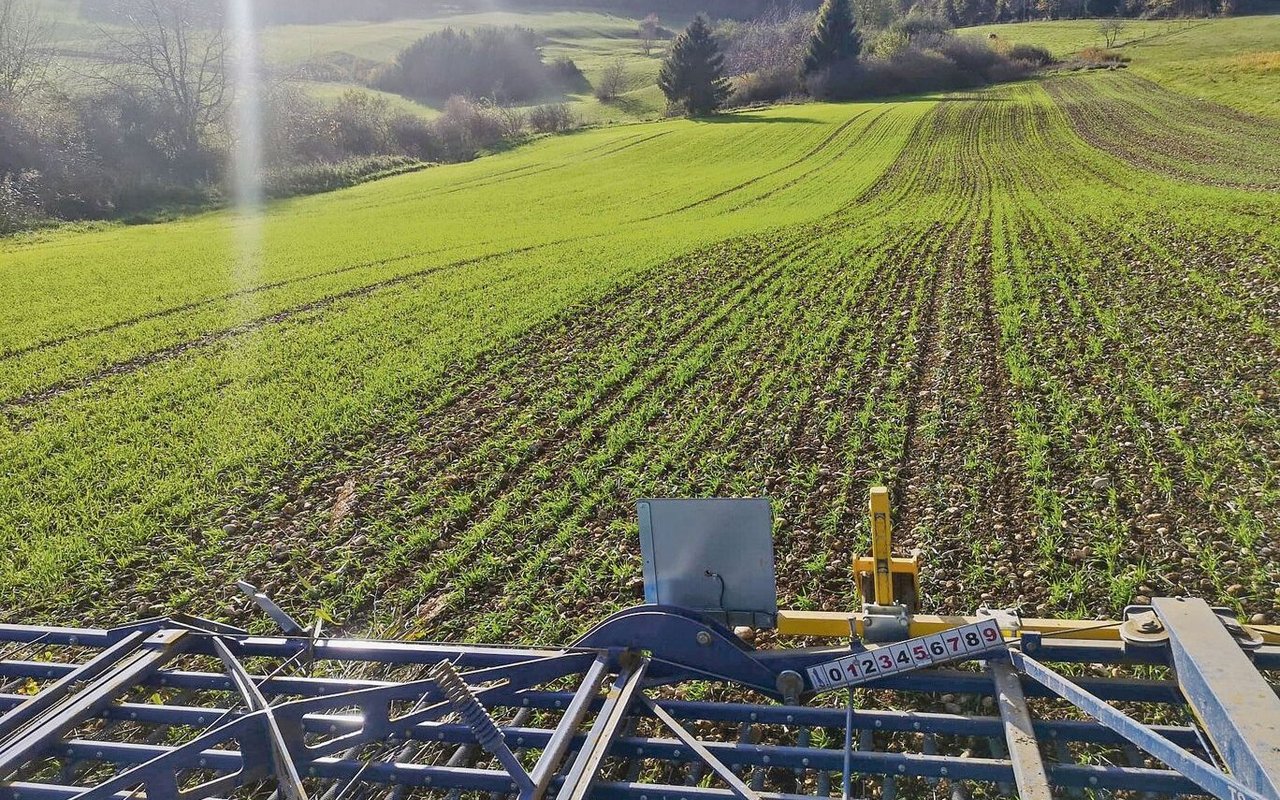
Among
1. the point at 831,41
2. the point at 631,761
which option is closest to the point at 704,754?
the point at 631,761

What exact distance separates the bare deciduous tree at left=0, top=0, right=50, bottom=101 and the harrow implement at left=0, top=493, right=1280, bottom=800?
2096 inches

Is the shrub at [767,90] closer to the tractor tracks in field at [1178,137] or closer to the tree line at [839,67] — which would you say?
the tree line at [839,67]

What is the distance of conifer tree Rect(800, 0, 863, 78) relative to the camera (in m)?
75.4

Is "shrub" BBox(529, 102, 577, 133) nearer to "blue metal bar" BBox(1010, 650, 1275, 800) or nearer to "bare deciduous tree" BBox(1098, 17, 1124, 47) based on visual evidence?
"bare deciduous tree" BBox(1098, 17, 1124, 47)

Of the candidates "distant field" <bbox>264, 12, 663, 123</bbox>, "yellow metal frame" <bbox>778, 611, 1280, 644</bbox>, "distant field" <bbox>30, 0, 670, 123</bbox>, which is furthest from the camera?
"distant field" <bbox>264, 12, 663, 123</bbox>

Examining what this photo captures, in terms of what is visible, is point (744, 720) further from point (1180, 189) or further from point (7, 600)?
Answer: point (1180, 189)

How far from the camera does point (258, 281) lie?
21.9 meters

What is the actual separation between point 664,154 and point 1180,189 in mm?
29148

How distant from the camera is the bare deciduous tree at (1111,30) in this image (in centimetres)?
8539

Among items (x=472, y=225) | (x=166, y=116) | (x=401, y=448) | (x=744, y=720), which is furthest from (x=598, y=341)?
(x=166, y=116)

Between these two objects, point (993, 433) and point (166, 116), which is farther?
point (166, 116)

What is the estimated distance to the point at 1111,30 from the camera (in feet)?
293

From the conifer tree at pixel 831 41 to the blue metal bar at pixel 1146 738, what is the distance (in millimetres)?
80594

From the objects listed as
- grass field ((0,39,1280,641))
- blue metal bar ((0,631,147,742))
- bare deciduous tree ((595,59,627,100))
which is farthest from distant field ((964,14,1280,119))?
blue metal bar ((0,631,147,742))
